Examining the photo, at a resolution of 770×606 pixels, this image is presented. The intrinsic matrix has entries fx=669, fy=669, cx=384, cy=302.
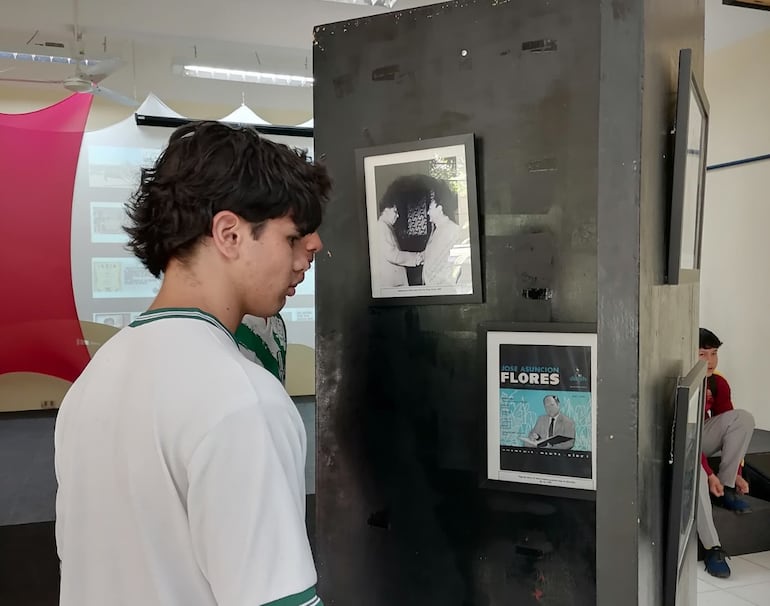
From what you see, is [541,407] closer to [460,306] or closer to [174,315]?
[460,306]

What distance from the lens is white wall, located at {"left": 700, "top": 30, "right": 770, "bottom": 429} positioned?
5047 mm

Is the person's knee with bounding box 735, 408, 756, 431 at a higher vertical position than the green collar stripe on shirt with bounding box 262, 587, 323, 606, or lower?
lower

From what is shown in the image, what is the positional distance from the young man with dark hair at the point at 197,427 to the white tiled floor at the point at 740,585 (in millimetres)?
3165

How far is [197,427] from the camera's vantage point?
2.36 ft

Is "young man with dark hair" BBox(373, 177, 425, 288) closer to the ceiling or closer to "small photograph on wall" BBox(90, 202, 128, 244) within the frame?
the ceiling

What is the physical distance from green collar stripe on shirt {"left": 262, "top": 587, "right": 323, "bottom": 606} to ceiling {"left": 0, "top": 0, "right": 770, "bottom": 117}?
415 cm

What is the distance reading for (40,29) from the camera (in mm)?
4938

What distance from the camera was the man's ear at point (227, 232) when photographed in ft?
2.83

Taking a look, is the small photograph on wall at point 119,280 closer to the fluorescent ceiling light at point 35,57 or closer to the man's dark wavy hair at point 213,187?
the fluorescent ceiling light at point 35,57

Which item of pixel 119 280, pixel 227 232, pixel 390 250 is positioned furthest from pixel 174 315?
pixel 119 280

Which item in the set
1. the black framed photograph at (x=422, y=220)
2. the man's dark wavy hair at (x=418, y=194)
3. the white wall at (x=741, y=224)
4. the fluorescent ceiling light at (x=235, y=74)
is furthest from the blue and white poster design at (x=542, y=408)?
the fluorescent ceiling light at (x=235, y=74)

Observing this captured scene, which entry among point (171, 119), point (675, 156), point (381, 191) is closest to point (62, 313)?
point (171, 119)

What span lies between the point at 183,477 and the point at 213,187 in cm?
37

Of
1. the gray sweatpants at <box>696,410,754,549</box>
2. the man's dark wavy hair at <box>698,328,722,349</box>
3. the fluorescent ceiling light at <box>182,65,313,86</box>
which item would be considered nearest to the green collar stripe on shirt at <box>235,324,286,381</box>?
the gray sweatpants at <box>696,410,754,549</box>
